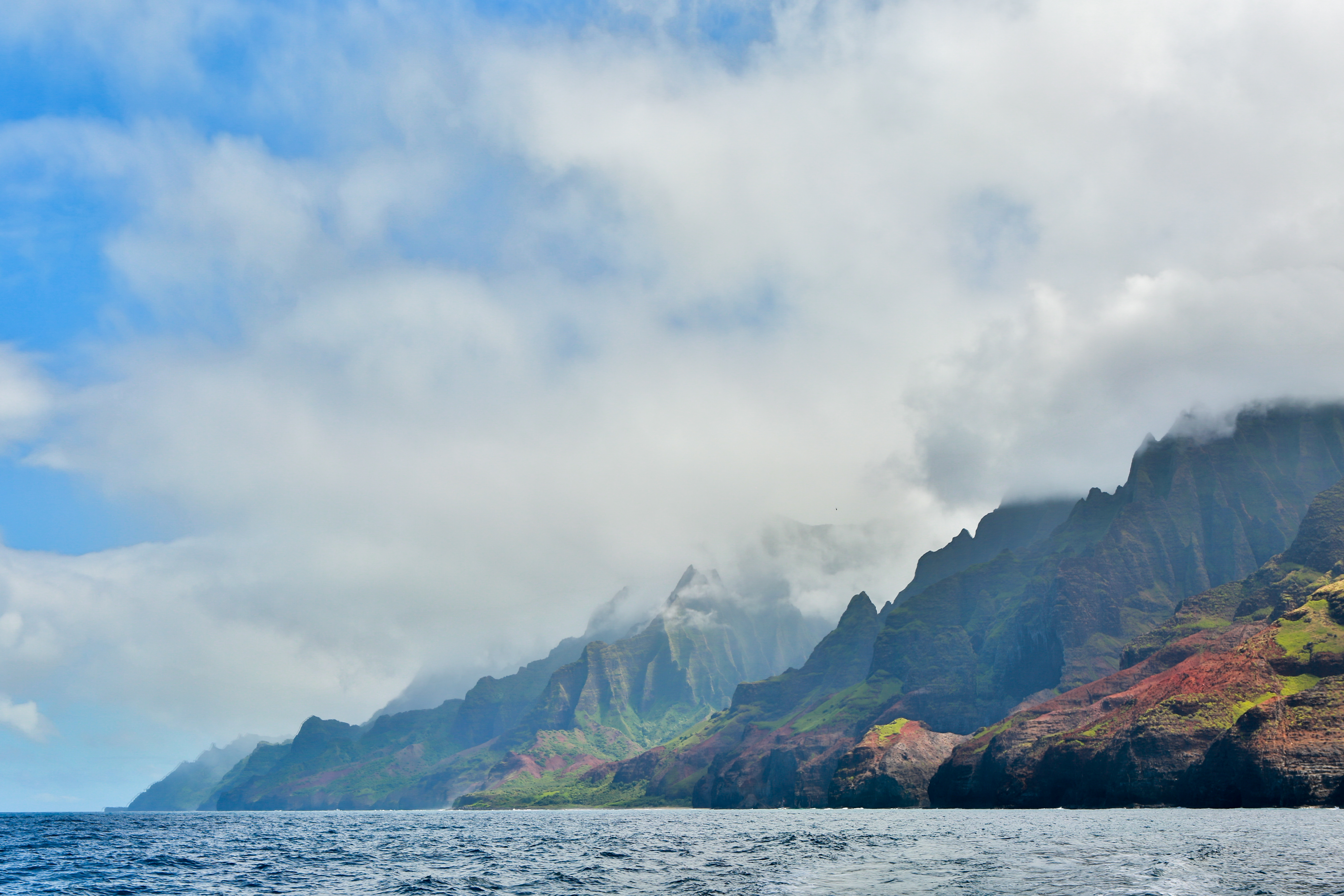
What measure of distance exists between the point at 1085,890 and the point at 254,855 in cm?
10290

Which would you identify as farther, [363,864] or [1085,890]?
[363,864]

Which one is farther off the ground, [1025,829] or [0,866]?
[0,866]

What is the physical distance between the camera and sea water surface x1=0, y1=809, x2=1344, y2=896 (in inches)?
2810

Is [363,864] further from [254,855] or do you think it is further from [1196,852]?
[1196,852]

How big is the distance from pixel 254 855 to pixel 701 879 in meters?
71.0

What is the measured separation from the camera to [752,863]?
9881 centimetres

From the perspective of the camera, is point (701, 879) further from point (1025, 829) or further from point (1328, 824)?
point (1328, 824)

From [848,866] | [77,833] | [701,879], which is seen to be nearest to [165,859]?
[701,879]

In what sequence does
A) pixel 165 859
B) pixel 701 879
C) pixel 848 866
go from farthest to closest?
pixel 165 859, pixel 848 866, pixel 701 879

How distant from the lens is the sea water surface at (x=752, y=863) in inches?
2810

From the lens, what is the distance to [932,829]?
159500 mm

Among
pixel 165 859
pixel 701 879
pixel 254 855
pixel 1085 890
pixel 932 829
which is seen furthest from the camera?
pixel 932 829

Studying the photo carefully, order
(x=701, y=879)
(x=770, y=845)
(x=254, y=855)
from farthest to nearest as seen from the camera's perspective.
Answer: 1. (x=770, y=845)
2. (x=254, y=855)
3. (x=701, y=879)

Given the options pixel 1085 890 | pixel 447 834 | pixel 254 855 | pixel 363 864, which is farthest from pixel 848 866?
pixel 447 834
